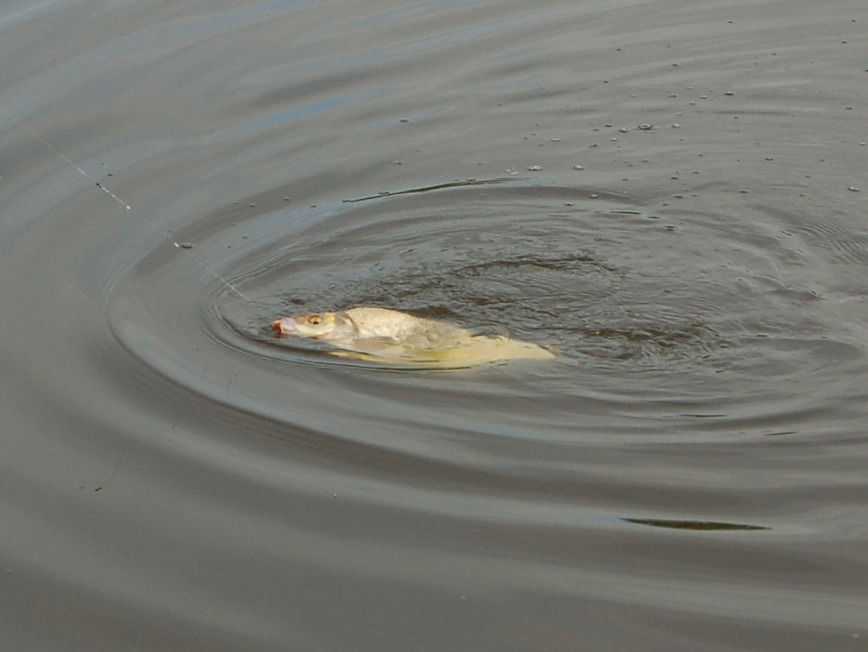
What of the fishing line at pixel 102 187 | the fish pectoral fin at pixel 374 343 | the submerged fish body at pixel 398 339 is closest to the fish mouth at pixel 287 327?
the submerged fish body at pixel 398 339

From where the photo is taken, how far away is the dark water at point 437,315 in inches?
182

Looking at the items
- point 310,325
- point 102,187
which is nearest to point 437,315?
point 310,325

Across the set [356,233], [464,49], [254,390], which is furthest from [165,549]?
[464,49]

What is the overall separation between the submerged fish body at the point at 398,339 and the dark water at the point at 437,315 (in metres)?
0.14

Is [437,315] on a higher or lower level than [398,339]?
higher

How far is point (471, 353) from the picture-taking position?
647 centimetres

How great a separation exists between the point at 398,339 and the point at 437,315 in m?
0.51

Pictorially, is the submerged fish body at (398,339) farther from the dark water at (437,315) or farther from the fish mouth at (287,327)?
the dark water at (437,315)

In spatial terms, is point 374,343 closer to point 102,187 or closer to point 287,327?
point 287,327

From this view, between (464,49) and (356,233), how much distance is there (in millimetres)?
3470

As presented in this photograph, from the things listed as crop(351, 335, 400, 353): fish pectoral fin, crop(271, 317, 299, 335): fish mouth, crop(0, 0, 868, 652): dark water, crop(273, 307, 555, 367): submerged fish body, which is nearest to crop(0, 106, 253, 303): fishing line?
crop(0, 0, 868, 652): dark water

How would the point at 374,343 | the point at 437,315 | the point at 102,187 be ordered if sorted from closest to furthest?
the point at 374,343
the point at 437,315
the point at 102,187

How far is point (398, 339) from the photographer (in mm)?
6594

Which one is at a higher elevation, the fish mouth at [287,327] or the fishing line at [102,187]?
the fishing line at [102,187]
